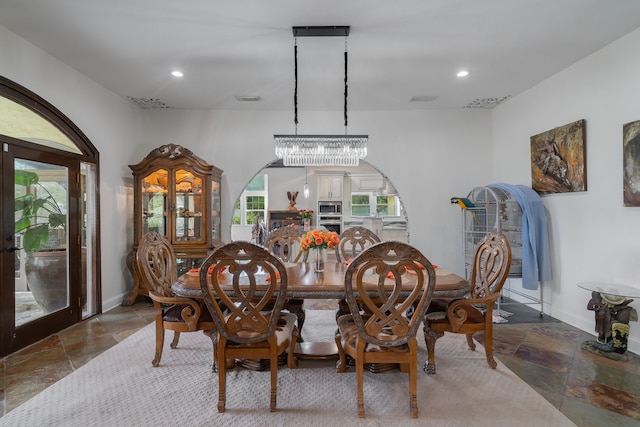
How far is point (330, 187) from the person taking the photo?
328 inches

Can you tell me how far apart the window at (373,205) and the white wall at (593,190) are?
4474 millimetres

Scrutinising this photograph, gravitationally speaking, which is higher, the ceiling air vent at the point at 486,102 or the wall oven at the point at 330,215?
the ceiling air vent at the point at 486,102

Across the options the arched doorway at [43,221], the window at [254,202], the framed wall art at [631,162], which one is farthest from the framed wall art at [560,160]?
the window at [254,202]

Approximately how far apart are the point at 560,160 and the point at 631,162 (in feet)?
2.50

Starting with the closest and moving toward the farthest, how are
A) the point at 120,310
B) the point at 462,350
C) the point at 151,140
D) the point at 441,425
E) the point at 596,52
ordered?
the point at 441,425 < the point at 462,350 < the point at 596,52 < the point at 120,310 < the point at 151,140

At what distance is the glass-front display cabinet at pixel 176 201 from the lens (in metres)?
3.99

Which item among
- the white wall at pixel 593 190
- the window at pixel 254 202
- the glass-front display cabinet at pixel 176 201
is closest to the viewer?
the white wall at pixel 593 190

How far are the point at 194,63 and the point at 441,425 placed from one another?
144 inches

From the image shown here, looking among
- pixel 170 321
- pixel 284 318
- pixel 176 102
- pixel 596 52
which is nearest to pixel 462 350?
pixel 284 318

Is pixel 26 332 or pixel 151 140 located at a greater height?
pixel 151 140

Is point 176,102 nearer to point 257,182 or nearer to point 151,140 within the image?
point 151,140

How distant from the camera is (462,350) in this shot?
266 cm

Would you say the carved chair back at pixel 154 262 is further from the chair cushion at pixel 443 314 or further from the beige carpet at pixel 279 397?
the chair cushion at pixel 443 314

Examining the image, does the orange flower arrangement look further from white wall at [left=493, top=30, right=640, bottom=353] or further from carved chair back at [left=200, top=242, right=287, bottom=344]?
white wall at [left=493, top=30, right=640, bottom=353]
